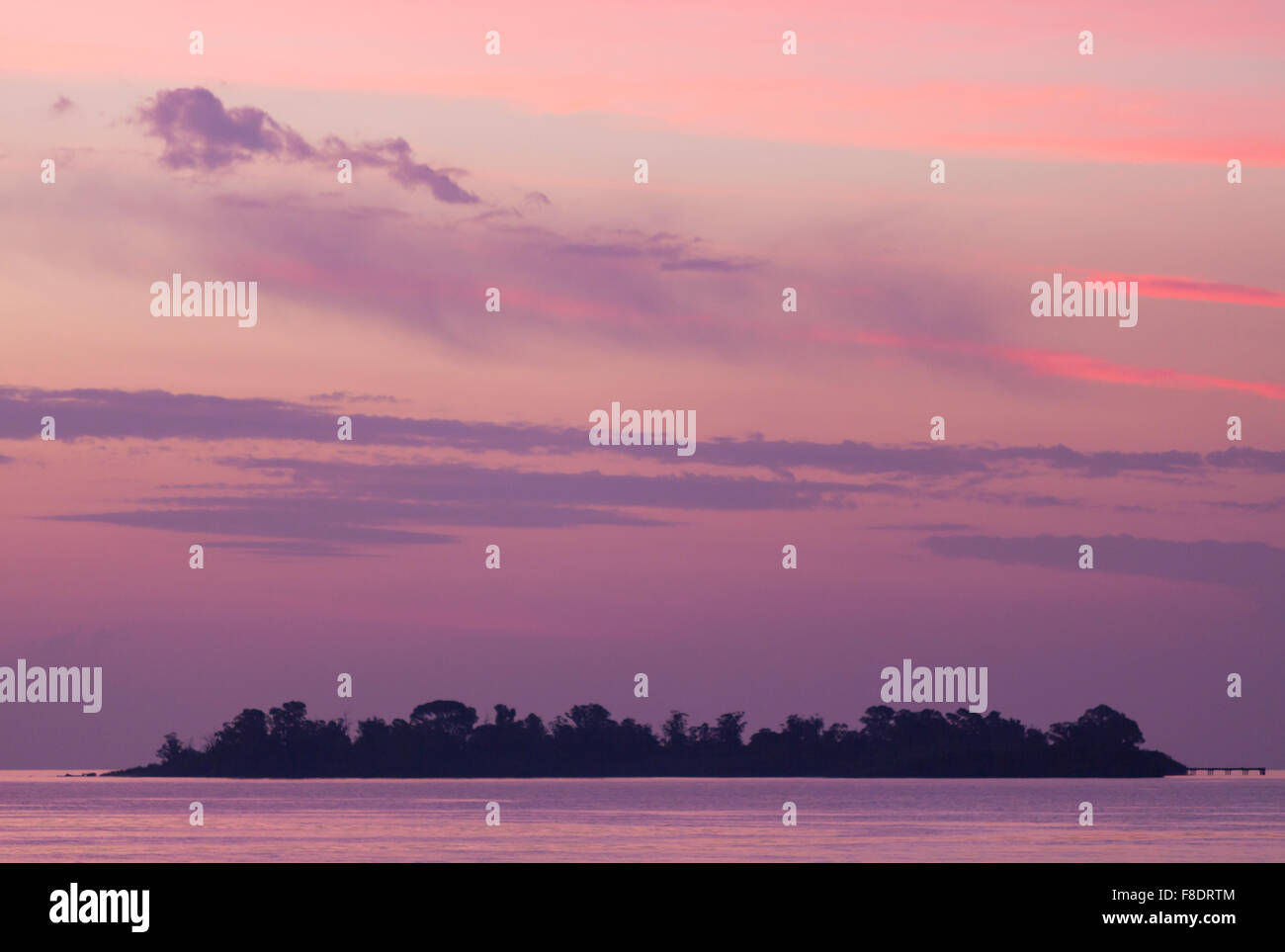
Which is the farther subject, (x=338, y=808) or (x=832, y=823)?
(x=338, y=808)

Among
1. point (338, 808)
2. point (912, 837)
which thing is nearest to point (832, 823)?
point (912, 837)

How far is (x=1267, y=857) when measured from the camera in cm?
9825

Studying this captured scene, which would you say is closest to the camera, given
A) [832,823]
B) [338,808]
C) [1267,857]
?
[1267,857]
